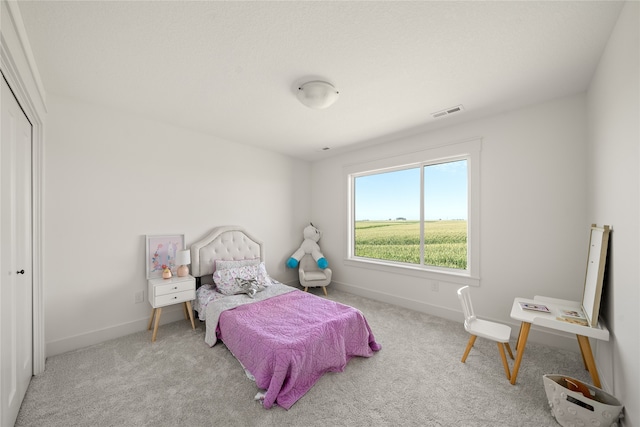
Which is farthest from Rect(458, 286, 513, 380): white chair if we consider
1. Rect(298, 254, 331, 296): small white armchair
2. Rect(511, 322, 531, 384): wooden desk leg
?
Rect(298, 254, 331, 296): small white armchair

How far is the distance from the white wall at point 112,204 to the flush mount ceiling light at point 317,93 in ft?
6.20

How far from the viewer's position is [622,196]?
150 cm

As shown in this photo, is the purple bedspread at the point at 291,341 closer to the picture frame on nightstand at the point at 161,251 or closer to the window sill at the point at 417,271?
the picture frame on nightstand at the point at 161,251

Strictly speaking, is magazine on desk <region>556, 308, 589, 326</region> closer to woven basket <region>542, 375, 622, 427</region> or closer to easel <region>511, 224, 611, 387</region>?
easel <region>511, 224, 611, 387</region>

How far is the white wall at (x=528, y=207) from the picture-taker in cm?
234

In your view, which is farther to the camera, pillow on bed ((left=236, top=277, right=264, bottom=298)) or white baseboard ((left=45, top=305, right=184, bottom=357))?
pillow on bed ((left=236, top=277, right=264, bottom=298))

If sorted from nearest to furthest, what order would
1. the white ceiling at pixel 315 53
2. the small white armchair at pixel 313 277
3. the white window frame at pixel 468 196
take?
the white ceiling at pixel 315 53
the white window frame at pixel 468 196
the small white armchair at pixel 313 277

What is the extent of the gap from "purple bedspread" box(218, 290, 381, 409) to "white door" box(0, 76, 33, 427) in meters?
1.31

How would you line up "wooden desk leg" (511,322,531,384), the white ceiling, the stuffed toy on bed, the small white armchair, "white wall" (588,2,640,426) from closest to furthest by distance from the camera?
"white wall" (588,2,640,426) → the white ceiling → "wooden desk leg" (511,322,531,384) → the small white armchair → the stuffed toy on bed

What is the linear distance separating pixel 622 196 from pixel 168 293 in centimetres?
381

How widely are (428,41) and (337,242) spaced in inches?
130

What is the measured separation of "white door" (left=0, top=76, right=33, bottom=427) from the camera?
1.41 m

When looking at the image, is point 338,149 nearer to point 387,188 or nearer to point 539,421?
point 387,188

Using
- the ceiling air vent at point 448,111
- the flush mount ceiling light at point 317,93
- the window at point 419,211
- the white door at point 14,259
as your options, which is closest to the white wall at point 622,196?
the ceiling air vent at point 448,111
